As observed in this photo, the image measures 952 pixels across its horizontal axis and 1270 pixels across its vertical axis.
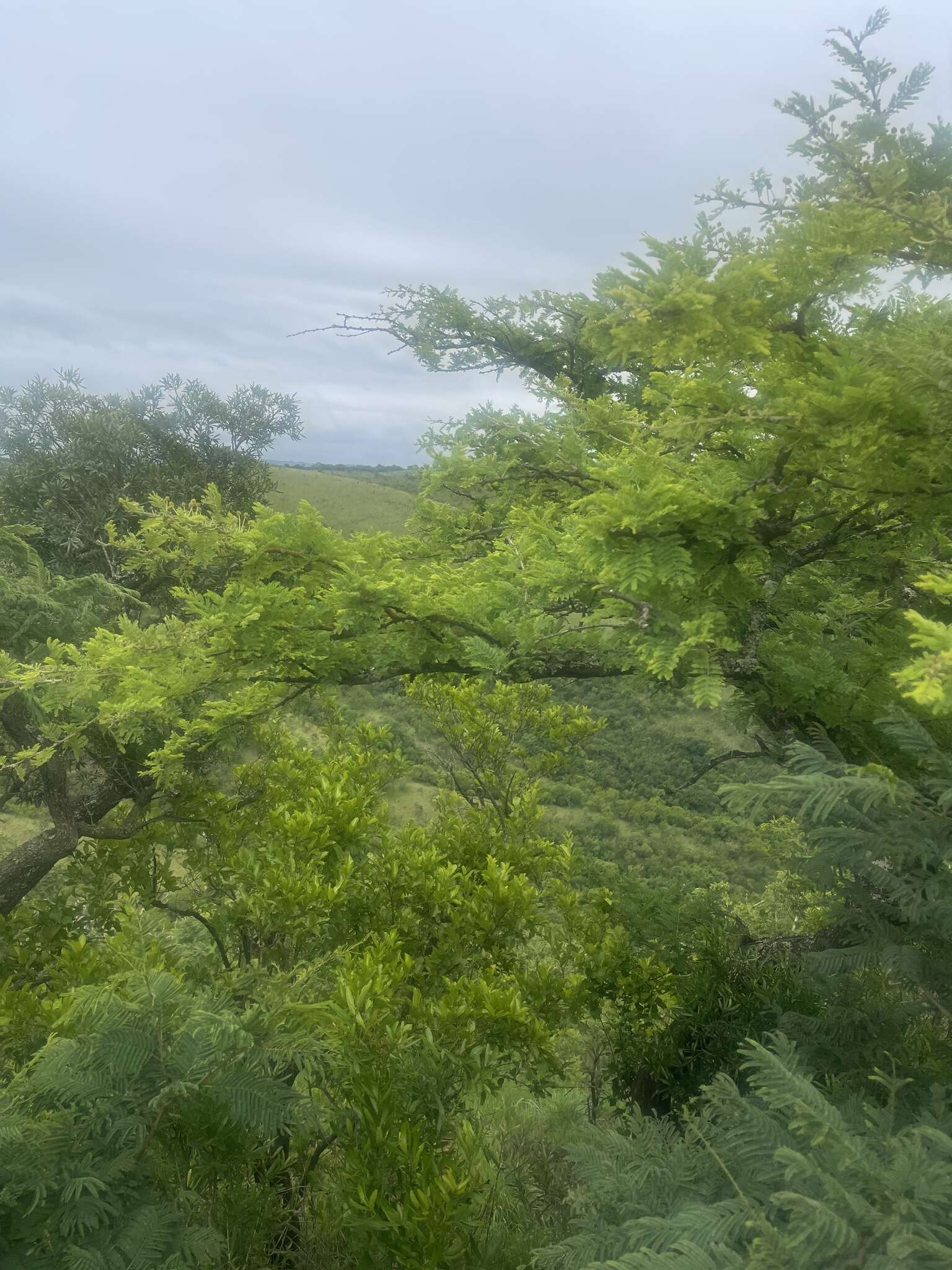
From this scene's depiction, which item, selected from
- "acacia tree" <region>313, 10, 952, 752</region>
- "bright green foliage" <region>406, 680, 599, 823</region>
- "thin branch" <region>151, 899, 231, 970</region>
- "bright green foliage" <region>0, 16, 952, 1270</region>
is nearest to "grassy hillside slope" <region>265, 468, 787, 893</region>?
"bright green foliage" <region>406, 680, 599, 823</region>

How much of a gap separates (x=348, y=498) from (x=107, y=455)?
4308 cm

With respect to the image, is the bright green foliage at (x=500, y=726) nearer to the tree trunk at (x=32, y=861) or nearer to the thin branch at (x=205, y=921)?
the thin branch at (x=205, y=921)

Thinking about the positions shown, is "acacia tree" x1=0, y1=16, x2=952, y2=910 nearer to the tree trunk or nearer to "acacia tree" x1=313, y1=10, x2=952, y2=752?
"acacia tree" x1=313, y1=10, x2=952, y2=752

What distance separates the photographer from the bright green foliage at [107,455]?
10.7 metres

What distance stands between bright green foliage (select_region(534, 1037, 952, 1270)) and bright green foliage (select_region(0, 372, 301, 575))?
10.3 m

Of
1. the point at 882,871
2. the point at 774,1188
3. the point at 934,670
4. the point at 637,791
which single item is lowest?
the point at 637,791

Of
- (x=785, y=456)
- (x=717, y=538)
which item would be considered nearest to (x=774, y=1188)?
(x=717, y=538)

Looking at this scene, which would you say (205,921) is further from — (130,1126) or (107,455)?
(107,455)

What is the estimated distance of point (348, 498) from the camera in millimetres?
53500

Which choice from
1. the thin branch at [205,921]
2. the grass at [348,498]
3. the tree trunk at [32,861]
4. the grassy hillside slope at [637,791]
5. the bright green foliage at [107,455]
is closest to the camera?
the thin branch at [205,921]

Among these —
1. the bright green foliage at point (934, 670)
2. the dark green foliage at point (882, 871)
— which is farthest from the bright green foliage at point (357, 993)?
the bright green foliage at point (934, 670)

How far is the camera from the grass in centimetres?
4612

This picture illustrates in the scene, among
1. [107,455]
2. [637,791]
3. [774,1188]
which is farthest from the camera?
[637,791]

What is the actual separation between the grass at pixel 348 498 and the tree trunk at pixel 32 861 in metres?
36.2
